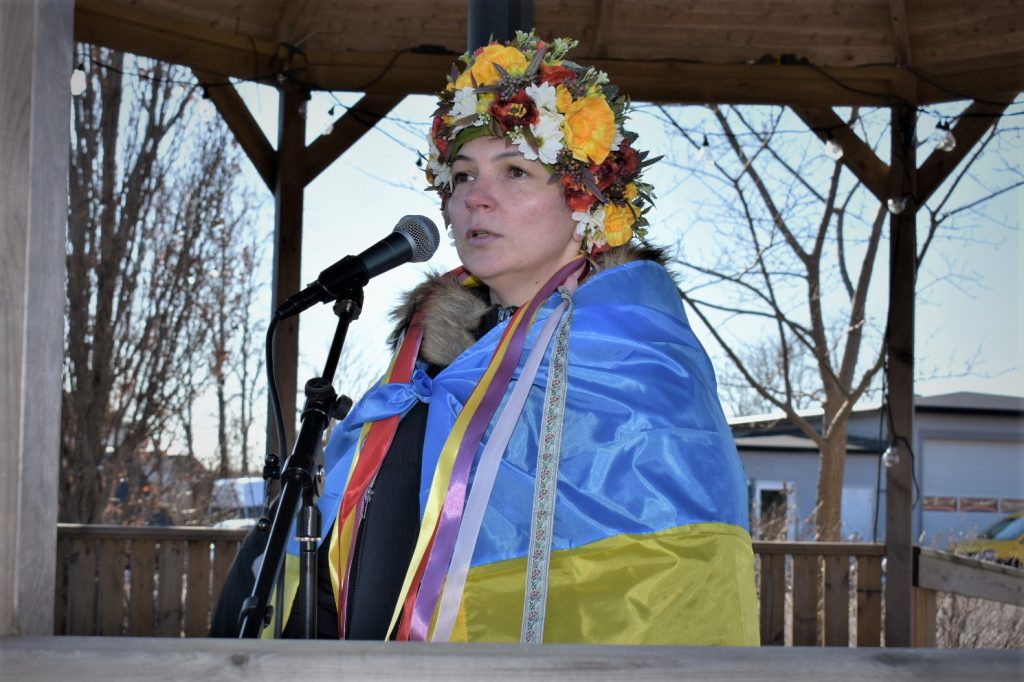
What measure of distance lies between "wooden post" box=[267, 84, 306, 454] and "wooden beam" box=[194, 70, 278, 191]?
0.26 ft

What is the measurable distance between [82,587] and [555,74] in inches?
151

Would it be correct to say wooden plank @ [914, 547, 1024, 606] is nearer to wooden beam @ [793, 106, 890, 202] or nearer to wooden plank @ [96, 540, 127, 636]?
wooden beam @ [793, 106, 890, 202]

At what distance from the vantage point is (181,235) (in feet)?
22.6

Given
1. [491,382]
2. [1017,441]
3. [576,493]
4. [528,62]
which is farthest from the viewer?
[1017,441]

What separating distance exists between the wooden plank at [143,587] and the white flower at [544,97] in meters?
3.68

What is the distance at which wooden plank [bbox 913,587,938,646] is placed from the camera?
498 cm

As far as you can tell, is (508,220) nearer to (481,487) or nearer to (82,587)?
(481,487)

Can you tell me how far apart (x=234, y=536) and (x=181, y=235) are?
105 inches

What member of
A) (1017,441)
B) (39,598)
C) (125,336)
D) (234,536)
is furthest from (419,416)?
(1017,441)

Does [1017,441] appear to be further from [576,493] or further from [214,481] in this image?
[576,493]

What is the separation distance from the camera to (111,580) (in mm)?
4887

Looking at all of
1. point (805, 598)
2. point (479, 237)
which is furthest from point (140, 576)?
point (479, 237)

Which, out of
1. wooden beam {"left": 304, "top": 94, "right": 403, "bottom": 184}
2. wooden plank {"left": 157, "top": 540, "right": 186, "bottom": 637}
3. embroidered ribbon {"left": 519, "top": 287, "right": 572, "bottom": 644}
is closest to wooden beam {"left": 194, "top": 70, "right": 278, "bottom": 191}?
wooden beam {"left": 304, "top": 94, "right": 403, "bottom": 184}

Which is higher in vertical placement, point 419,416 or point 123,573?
point 419,416
